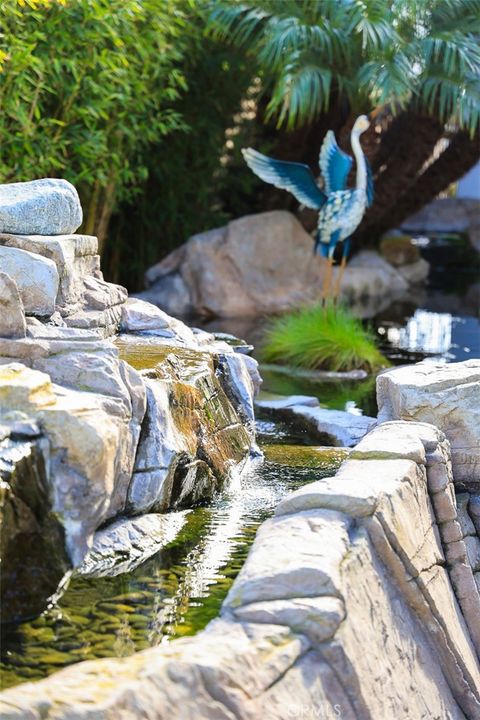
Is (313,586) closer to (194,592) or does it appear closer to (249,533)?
(194,592)

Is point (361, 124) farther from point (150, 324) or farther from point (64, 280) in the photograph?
point (64, 280)

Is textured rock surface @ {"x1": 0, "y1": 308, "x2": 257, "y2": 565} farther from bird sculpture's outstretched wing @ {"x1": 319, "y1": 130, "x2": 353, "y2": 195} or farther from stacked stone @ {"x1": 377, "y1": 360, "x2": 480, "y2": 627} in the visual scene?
bird sculpture's outstretched wing @ {"x1": 319, "y1": 130, "x2": 353, "y2": 195}

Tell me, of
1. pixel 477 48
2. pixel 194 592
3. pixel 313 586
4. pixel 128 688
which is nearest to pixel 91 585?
pixel 194 592

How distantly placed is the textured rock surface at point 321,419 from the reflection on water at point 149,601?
180cm

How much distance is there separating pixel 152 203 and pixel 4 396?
416 inches

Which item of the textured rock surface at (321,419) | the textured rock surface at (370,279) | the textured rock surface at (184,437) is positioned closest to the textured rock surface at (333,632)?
the textured rock surface at (184,437)

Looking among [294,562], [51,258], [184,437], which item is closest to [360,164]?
[51,258]

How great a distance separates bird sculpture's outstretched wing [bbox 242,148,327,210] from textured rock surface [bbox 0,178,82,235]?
17.2ft

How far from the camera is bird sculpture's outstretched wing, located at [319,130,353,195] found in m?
10.4

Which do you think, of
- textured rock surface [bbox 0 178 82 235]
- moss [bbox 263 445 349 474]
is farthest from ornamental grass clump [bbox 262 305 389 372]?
textured rock surface [bbox 0 178 82 235]

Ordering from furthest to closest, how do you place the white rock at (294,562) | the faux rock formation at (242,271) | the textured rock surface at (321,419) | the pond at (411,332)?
the faux rock formation at (242,271) → the pond at (411,332) → the textured rock surface at (321,419) → the white rock at (294,562)

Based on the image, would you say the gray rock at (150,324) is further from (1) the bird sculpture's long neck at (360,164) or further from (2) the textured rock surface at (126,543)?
(1) the bird sculpture's long neck at (360,164)

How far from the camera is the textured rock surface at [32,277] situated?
5.13 metres

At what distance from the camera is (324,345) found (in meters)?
9.90
